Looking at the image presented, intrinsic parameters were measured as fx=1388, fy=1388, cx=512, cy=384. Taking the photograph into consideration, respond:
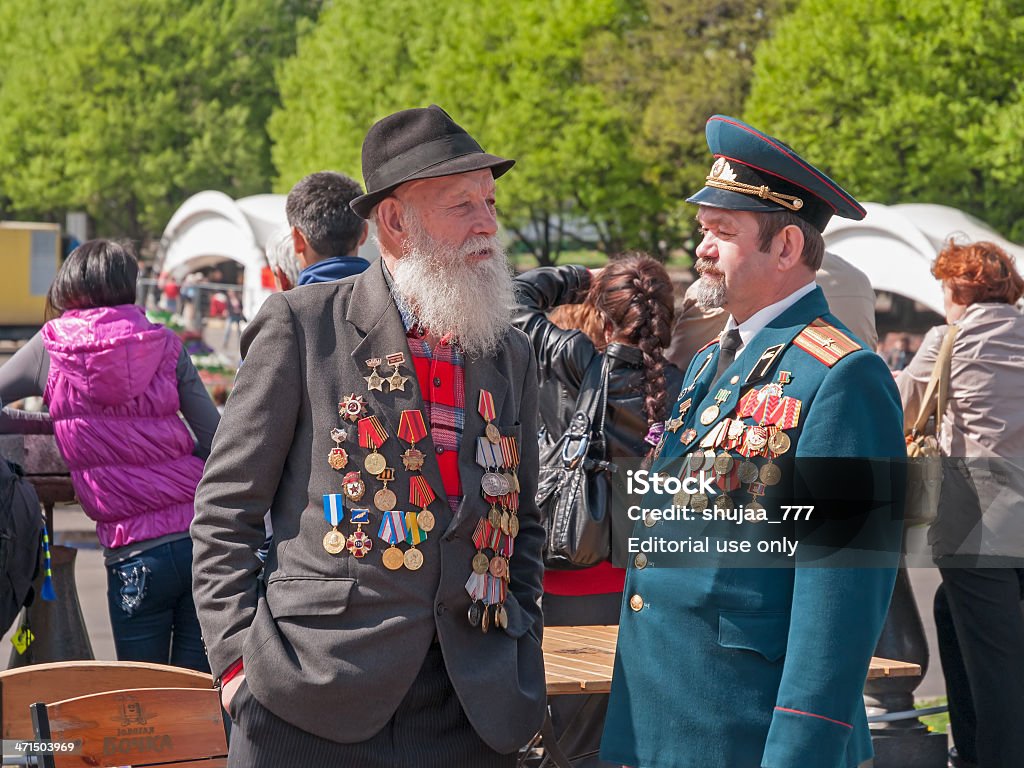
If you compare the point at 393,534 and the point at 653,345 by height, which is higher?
the point at 653,345

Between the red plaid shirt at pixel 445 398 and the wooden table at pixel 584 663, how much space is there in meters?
0.88

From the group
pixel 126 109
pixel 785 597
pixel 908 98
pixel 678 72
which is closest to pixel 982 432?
pixel 785 597

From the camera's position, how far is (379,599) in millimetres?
2660

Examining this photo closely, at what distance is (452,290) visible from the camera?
2850mm

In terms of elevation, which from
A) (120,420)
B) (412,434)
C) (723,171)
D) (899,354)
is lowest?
(899,354)

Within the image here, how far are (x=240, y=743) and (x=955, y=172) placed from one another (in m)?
29.9

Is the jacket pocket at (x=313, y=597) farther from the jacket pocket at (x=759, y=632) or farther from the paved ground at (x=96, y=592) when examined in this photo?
the paved ground at (x=96, y=592)

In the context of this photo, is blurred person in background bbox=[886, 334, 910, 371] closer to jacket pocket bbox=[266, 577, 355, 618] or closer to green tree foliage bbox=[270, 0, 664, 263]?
green tree foliage bbox=[270, 0, 664, 263]

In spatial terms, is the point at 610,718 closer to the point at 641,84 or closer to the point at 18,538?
the point at 18,538

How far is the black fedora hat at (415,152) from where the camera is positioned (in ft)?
9.27

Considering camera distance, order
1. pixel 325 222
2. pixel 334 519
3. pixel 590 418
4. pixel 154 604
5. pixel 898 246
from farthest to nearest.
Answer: pixel 898 246
pixel 154 604
pixel 590 418
pixel 325 222
pixel 334 519

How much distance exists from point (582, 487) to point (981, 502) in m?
1.79

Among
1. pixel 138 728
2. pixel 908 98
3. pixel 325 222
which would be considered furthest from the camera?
pixel 908 98

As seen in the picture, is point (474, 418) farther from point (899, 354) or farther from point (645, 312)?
point (899, 354)
